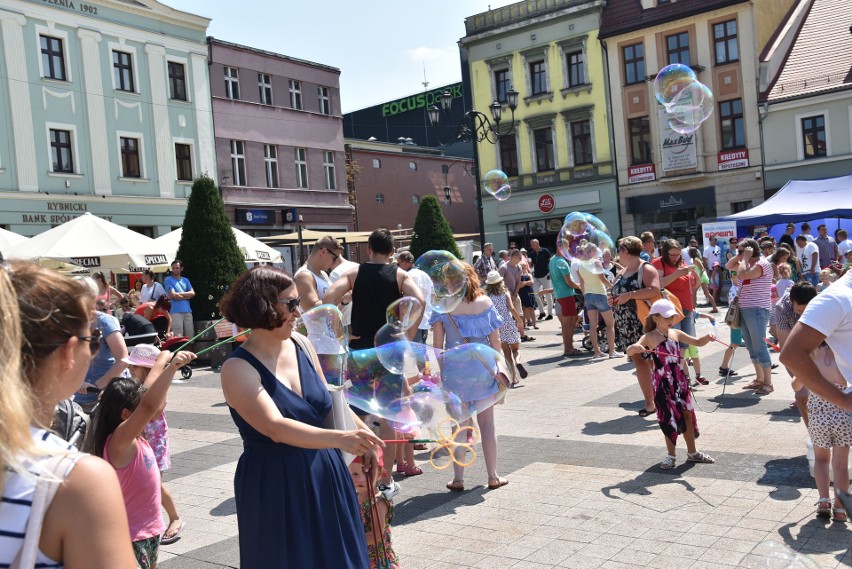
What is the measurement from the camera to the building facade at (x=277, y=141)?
105ft

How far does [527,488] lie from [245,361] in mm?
3520

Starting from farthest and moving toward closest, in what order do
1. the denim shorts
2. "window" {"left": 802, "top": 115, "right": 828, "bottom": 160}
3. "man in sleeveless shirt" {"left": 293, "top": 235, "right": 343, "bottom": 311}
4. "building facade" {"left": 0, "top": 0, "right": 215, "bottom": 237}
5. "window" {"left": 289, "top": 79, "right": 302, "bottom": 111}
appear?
"window" {"left": 289, "top": 79, "right": 302, "bottom": 111}, "window" {"left": 802, "top": 115, "right": 828, "bottom": 160}, "building facade" {"left": 0, "top": 0, "right": 215, "bottom": 237}, the denim shorts, "man in sleeveless shirt" {"left": 293, "top": 235, "right": 343, "bottom": 311}

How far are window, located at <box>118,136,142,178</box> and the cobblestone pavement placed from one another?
21.9 m

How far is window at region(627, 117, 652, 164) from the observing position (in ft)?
108

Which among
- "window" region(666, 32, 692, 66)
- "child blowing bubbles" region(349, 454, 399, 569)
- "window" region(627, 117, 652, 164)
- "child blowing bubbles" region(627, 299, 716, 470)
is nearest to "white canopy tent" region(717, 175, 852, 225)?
"window" region(627, 117, 652, 164)

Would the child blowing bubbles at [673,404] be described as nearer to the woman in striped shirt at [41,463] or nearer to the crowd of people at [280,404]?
the crowd of people at [280,404]

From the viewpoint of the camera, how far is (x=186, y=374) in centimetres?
1355

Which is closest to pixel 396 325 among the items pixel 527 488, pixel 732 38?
pixel 527 488

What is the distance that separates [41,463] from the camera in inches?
57.4

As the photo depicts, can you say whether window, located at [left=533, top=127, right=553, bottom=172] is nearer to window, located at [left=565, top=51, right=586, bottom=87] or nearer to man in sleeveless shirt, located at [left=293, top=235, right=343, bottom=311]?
window, located at [left=565, top=51, right=586, bottom=87]

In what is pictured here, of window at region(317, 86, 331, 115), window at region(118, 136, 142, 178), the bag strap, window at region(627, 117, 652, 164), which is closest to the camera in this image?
the bag strap

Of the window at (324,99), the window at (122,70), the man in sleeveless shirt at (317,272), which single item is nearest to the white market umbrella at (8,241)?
the man in sleeveless shirt at (317,272)

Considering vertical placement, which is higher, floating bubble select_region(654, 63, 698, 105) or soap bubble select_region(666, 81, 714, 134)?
floating bubble select_region(654, 63, 698, 105)

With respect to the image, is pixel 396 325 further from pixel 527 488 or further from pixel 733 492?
pixel 733 492
